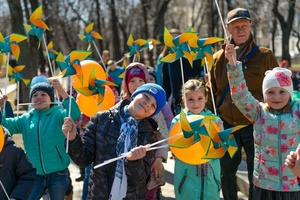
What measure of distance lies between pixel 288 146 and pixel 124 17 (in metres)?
31.9

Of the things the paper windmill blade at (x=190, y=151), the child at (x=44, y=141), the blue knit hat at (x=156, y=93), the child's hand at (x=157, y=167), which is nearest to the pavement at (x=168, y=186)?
the child at (x=44, y=141)

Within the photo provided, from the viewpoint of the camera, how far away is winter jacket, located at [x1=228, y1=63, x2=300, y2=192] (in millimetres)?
3846

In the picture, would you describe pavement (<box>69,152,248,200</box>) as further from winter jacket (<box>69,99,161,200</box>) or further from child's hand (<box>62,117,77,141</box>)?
Result: child's hand (<box>62,117,77,141</box>)

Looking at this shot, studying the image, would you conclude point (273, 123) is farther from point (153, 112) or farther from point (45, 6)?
point (45, 6)

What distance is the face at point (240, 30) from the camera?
4516 millimetres

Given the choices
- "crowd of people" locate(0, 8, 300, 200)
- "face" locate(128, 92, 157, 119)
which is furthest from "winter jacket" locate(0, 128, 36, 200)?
"face" locate(128, 92, 157, 119)

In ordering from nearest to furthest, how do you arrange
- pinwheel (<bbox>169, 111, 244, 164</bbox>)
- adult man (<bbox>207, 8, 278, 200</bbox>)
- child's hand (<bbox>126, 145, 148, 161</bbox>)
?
child's hand (<bbox>126, 145, 148, 161</bbox>) < pinwheel (<bbox>169, 111, 244, 164</bbox>) < adult man (<bbox>207, 8, 278, 200</bbox>)

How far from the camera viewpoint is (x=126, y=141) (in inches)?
134

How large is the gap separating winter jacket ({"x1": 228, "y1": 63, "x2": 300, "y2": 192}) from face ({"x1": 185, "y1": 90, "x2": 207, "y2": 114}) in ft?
1.09

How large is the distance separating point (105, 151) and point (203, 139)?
68 cm

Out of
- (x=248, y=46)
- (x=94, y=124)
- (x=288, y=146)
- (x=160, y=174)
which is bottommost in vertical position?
(x=160, y=174)

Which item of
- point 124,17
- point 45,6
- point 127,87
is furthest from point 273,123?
point 124,17

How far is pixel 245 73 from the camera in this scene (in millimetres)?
4641

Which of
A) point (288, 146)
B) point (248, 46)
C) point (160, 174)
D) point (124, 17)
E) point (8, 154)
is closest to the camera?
point (8, 154)
